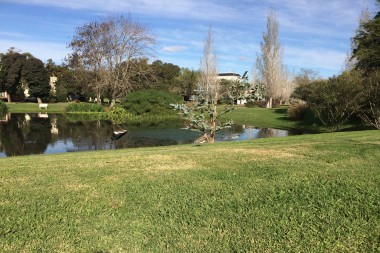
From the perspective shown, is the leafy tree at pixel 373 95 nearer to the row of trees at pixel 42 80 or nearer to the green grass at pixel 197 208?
the green grass at pixel 197 208

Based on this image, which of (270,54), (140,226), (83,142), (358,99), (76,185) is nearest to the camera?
(140,226)

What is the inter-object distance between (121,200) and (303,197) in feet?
7.23

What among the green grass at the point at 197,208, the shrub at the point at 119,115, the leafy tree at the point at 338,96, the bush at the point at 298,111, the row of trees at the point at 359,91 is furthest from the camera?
the shrub at the point at 119,115

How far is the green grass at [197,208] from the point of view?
3.13 m

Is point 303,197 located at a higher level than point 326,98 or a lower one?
lower

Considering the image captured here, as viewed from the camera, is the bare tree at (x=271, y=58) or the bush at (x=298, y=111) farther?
the bare tree at (x=271, y=58)

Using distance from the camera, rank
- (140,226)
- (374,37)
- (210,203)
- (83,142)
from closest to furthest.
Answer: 1. (140,226)
2. (210,203)
3. (83,142)
4. (374,37)

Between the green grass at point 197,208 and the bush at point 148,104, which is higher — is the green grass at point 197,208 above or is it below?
below

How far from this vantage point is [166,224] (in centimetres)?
350

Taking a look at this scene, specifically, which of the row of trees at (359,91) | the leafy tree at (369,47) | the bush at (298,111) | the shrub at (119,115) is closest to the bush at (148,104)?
the shrub at (119,115)

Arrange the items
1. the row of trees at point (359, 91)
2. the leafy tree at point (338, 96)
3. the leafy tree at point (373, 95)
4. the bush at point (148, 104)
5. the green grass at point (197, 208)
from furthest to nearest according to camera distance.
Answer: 1. the bush at point (148, 104)
2. the leafy tree at point (338, 96)
3. the row of trees at point (359, 91)
4. the leafy tree at point (373, 95)
5. the green grass at point (197, 208)

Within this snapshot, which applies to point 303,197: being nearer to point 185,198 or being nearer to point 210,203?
point 210,203

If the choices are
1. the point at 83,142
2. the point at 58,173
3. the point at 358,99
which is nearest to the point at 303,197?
the point at 58,173

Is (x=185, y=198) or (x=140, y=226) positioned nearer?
(x=140, y=226)
